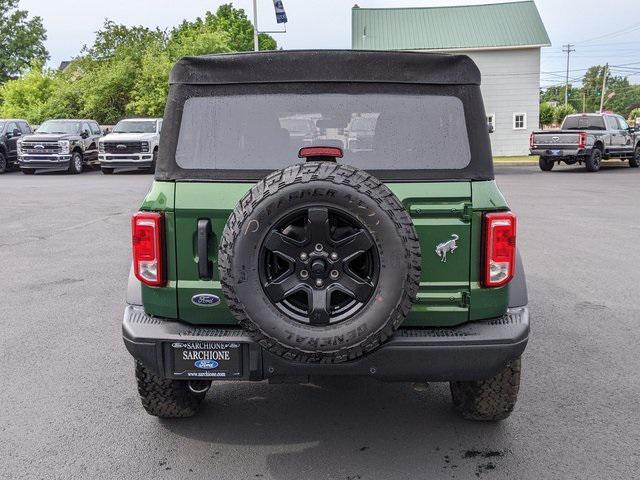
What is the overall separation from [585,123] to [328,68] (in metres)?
24.6

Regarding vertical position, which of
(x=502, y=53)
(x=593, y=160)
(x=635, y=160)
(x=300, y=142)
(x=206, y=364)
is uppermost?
(x=502, y=53)

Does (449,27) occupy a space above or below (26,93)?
above

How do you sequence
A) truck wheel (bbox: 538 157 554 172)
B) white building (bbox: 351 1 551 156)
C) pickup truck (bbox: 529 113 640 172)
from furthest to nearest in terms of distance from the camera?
white building (bbox: 351 1 551 156) → truck wheel (bbox: 538 157 554 172) → pickup truck (bbox: 529 113 640 172)

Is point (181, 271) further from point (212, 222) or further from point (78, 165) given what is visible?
point (78, 165)

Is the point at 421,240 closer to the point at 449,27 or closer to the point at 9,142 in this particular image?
the point at 9,142

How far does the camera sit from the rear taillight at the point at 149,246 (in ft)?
11.2

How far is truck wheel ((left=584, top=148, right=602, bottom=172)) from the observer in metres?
24.7

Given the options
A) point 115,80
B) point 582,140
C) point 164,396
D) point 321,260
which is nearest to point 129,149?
point 115,80

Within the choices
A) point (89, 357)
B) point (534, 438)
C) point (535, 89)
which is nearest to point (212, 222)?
point (534, 438)

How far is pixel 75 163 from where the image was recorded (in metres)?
25.8

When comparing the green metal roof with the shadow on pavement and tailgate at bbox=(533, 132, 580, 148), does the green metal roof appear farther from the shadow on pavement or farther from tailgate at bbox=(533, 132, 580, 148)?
the shadow on pavement

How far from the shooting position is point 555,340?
5570mm

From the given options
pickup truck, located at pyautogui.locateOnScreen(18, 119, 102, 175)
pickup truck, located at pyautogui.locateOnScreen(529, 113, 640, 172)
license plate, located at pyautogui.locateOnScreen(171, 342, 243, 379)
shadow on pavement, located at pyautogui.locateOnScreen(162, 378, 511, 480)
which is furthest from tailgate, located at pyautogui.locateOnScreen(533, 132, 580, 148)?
license plate, located at pyautogui.locateOnScreen(171, 342, 243, 379)

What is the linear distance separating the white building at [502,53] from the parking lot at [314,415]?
32.4 m
